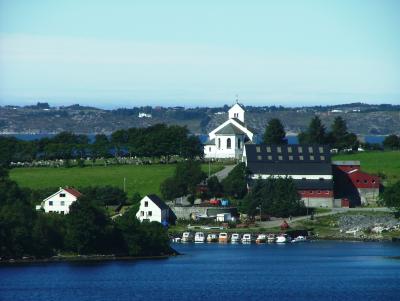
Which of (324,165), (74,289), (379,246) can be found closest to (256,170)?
(324,165)

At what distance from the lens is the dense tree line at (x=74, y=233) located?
6756cm

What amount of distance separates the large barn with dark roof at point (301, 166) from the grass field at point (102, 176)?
5207 millimetres

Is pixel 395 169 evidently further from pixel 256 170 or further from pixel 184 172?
pixel 184 172

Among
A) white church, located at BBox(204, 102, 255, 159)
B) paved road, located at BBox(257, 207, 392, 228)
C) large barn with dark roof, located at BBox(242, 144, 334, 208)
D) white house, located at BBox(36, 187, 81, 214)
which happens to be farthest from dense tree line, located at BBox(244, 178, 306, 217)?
white church, located at BBox(204, 102, 255, 159)

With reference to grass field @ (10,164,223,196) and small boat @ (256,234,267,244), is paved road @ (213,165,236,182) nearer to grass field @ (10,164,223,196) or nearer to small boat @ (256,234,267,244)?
grass field @ (10,164,223,196)

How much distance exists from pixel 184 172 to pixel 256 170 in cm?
626

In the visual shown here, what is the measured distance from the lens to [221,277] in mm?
65938

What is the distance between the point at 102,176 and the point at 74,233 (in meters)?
33.1

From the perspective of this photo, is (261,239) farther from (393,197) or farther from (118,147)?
(118,147)

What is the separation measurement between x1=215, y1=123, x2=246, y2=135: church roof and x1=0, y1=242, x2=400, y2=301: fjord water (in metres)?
33.8

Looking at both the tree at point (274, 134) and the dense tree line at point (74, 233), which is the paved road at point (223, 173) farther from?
the dense tree line at point (74, 233)

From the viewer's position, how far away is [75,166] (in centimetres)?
10844

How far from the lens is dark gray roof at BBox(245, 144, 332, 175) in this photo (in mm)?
94875

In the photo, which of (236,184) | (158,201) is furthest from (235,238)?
(236,184)
